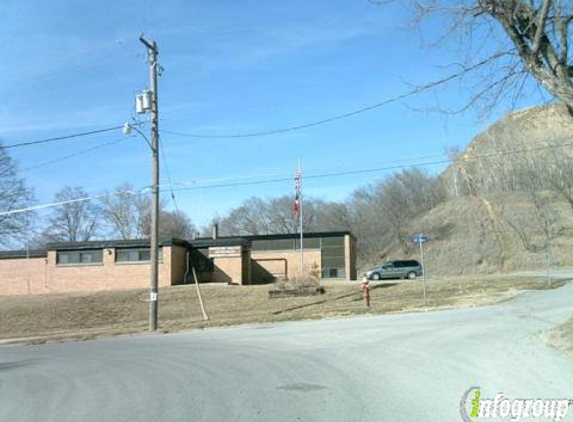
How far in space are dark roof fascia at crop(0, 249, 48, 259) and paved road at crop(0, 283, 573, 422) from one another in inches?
1295

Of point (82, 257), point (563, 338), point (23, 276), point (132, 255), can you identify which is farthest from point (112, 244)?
point (563, 338)

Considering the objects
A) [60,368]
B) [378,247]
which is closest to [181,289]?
[60,368]

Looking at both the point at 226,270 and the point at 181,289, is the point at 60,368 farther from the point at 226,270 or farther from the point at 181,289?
the point at 226,270

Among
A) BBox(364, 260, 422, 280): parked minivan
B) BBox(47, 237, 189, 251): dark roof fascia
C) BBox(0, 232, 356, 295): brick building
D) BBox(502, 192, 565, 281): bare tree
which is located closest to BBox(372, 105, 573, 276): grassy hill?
BBox(502, 192, 565, 281): bare tree

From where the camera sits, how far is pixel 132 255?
45594 millimetres

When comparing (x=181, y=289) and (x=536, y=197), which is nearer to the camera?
(x=181, y=289)

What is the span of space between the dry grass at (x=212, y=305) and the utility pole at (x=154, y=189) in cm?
109

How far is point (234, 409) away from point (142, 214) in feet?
272

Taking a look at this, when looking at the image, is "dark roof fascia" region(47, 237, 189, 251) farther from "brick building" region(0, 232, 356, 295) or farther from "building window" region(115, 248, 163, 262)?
"building window" region(115, 248, 163, 262)

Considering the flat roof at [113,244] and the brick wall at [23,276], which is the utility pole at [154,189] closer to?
the flat roof at [113,244]

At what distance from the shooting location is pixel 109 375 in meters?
11.4

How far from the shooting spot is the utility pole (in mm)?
25156

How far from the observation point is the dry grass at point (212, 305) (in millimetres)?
26625

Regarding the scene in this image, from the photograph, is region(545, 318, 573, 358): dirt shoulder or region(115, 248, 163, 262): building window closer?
region(545, 318, 573, 358): dirt shoulder
